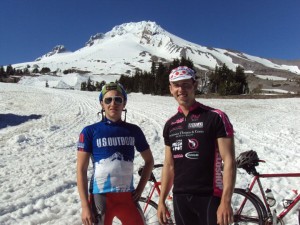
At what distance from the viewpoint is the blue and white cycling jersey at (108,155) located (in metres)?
3.66

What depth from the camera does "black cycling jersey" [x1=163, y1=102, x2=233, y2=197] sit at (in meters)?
3.36

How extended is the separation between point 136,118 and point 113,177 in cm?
1767

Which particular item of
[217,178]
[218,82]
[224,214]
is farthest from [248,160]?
[218,82]

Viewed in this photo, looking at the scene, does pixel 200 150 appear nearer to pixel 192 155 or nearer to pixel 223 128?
pixel 192 155

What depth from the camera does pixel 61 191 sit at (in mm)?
7848

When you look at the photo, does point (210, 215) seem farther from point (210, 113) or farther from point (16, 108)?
point (16, 108)

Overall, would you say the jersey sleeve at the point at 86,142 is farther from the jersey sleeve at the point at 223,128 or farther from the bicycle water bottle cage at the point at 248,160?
the bicycle water bottle cage at the point at 248,160

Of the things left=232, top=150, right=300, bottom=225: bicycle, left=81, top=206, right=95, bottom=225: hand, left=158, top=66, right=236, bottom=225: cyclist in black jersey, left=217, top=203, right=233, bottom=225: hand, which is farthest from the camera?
left=232, top=150, right=300, bottom=225: bicycle

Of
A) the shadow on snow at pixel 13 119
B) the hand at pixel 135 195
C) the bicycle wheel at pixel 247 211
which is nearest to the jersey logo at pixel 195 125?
the hand at pixel 135 195

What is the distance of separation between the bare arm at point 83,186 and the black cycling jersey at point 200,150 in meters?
0.92

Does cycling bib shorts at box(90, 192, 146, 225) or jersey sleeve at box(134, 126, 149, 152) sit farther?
jersey sleeve at box(134, 126, 149, 152)

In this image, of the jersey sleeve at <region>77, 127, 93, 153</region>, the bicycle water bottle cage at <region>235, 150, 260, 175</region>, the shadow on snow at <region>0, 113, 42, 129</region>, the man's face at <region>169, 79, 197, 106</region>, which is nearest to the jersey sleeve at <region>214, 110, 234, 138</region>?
the man's face at <region>169, 79, 197, 106</region>

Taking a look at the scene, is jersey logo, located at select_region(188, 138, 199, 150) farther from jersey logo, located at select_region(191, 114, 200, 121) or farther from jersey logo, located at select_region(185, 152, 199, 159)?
jersey logo, located at select_region(191, 114, 200, 121)

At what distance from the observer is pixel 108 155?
3668mm
